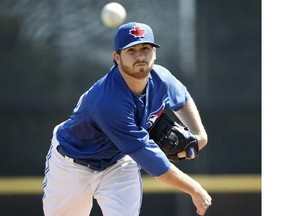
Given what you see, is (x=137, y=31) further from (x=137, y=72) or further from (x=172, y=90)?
(x=172, y=90)

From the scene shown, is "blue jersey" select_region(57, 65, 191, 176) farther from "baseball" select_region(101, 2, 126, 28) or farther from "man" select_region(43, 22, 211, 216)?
"baseball" select_region(101, 2, 126, 28)

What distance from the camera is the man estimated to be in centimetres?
354

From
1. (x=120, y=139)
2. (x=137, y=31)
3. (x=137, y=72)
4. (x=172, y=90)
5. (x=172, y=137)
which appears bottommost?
(x=172, y=137)

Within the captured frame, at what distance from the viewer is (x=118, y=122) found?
3502mm

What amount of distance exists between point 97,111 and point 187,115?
0.69 m

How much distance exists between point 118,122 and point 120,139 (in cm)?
10

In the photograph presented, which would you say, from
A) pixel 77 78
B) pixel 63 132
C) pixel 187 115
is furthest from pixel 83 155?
pixel 77 78

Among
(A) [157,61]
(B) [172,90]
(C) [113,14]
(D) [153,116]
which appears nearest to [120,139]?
(D) [153,116]

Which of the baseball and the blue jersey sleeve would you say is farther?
the baseball

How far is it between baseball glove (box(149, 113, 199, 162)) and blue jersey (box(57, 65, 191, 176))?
0.11 meters

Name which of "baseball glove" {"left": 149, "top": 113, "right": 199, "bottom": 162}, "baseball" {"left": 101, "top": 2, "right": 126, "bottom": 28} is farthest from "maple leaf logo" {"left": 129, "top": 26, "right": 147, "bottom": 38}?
"baseball" {"left": 101, "top": 2, "right": 126, "bottom": 28}

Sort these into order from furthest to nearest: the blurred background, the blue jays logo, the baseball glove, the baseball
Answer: the blurred background → the baseball → the baseball glove → the blue jays logo

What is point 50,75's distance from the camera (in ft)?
18.7

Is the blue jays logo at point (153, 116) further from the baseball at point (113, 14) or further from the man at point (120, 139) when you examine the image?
the baseball at point (113, 14)
